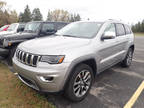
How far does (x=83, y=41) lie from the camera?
2607 mm

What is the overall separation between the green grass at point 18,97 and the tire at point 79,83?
48cm

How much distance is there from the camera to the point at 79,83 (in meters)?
2.46

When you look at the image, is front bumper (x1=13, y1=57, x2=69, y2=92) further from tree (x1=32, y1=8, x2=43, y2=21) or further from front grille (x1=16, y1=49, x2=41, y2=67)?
tree (x1=32, y1=8, x2=43, y2=21)

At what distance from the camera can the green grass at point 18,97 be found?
232 centimetres

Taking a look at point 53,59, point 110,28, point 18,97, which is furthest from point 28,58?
point 110,28

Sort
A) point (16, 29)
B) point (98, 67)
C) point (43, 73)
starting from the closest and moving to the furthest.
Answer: point (43, 73) → point (98, 67) → point (16, 29)

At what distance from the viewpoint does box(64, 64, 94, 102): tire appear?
87.7 inches

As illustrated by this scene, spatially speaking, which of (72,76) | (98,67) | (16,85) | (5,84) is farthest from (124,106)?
(5,84)

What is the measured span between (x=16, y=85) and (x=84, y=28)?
2.46 meters

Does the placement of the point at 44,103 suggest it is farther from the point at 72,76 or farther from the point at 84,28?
the point at 84,28

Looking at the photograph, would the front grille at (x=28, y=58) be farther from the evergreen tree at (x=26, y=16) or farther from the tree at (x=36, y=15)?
the tree at (x=36, y=15)

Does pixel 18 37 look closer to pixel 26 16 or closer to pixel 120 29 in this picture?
pixel 120 29

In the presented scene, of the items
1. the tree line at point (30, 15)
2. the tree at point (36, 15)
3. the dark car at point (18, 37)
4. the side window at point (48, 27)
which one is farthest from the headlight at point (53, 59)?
the tree at point (36, 15)

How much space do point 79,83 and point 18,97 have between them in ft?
4.69
